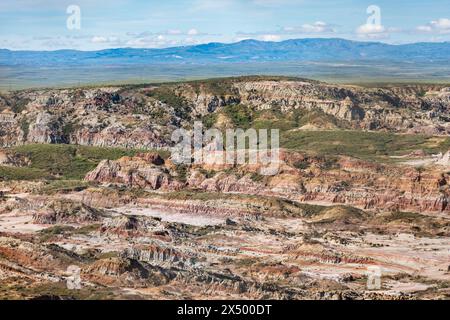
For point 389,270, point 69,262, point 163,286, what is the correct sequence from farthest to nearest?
1. point 389,270
2. point 69,262
3. point 163,286

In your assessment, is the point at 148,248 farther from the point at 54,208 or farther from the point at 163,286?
the point at 54,208

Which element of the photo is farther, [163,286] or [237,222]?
[237,222]

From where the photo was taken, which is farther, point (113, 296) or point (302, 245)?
point (302, 245)
